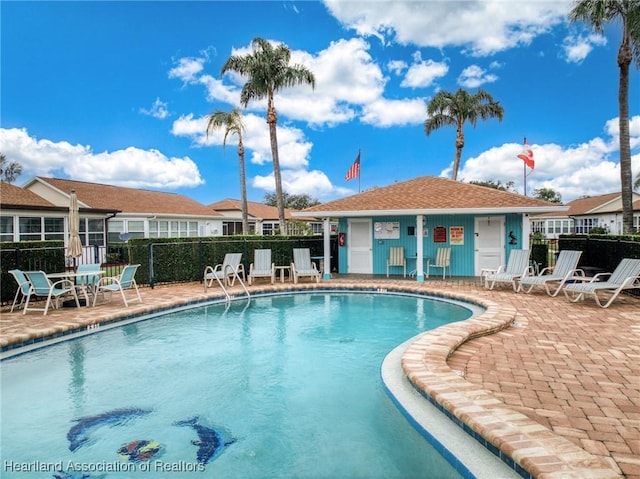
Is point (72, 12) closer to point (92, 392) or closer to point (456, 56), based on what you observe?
point (92, 392)

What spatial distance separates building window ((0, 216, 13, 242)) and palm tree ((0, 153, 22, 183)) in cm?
4184

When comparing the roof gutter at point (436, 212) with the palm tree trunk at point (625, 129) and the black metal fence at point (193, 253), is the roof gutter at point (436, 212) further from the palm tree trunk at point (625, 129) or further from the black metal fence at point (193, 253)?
the palm tree trunk at point (625, 129)

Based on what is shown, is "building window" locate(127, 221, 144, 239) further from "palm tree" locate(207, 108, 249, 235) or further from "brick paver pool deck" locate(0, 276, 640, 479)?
"brick paver pool deck" locate(0, 276, 640, 479)

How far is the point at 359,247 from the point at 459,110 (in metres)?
14.8

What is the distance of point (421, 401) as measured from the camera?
4.12m

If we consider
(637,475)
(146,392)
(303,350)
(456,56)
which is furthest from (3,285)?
(456,56)

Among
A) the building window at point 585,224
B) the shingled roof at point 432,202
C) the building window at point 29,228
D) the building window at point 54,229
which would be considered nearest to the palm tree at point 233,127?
the building window at point 54,229

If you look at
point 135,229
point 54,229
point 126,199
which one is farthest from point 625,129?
point 126,199

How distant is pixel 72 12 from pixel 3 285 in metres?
9.73

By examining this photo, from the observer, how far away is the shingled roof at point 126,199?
2308 cm

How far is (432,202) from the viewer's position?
43.1ft

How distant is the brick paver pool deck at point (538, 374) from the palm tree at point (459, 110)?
18.3 m

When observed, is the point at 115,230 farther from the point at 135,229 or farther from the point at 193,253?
the point at 193,253

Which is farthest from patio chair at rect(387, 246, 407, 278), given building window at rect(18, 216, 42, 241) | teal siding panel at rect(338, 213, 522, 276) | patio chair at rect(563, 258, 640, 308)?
building window at rect(18, 216, 42, 241)
